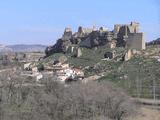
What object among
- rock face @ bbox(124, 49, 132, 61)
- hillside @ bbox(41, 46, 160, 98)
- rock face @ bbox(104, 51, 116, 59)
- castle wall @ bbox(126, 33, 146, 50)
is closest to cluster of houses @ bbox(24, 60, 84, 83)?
hillside @ bbox(41, 46, 160, 98)

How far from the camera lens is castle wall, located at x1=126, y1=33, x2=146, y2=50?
58.1m

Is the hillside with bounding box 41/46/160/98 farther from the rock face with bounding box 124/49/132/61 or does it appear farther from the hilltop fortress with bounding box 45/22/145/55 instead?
the hilltop fortress with bounding box 45/22/145/55

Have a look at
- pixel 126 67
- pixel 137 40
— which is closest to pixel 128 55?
pixel 126 67

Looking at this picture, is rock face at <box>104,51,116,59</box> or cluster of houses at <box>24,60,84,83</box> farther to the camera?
rock face at <box>104,51,116,59</box>

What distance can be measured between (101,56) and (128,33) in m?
3.69

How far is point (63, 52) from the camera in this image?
64.5 meters

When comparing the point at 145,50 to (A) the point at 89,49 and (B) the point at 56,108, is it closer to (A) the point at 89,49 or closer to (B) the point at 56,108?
(A) the point at 89,49

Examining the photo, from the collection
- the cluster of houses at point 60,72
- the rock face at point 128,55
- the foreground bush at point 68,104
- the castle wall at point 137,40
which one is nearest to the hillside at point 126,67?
the rock face at point 128,55

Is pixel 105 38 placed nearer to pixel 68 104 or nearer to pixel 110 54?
pixel 110 54

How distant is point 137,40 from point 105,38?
4.13 m

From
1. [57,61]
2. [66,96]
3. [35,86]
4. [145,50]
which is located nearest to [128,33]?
[145,50]

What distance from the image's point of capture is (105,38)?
199ft

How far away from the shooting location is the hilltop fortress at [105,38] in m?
58.7

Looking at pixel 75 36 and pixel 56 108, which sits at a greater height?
pixel 75 36
